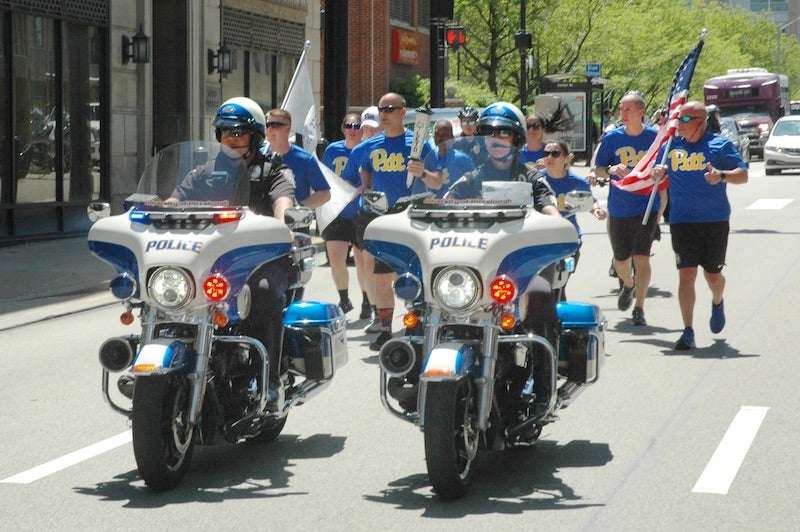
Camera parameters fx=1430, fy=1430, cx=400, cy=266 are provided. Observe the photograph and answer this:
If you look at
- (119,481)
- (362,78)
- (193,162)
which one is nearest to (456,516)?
(119,481)

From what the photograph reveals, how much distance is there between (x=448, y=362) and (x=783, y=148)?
3297 centimetres

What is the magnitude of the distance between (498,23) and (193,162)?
41.1 metres

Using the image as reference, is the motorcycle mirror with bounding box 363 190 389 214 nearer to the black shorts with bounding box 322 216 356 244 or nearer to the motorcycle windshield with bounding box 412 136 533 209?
the motorcycle windshield with bounding box 412 136 533 209

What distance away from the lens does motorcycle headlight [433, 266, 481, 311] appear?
5.88 meters

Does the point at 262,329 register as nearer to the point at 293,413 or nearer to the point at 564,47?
the point at 293,413

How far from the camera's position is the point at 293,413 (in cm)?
814

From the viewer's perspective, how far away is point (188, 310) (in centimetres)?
607

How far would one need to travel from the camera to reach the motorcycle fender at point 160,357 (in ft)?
19.1

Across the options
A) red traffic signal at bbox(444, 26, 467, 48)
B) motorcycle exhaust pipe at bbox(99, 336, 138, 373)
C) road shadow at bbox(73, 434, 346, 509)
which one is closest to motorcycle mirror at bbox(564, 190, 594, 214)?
road shadow at bbox(73, 434, 346, 509)

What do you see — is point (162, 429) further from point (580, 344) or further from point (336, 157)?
point (336, 157)

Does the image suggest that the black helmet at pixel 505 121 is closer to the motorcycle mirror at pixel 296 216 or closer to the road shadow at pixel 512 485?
the motorcycle mirror at pixel 296 216

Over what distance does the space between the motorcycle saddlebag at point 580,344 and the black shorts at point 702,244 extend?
3810 millimetres

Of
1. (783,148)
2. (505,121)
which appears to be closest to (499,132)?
(505,121)

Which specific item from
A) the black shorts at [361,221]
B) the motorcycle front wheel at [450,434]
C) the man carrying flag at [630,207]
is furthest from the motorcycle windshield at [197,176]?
the man carrying flag at [630,207]
